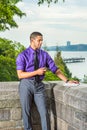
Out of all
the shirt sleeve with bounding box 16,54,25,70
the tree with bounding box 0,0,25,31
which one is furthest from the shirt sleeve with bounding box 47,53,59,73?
the tree with bounding box 0,0,25,31

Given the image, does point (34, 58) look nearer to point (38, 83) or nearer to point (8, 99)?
point (38, 83)

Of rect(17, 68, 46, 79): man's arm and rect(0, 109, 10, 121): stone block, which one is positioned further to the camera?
rect(0, 109, 10, 121): stone block

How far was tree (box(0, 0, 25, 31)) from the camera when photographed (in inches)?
1048

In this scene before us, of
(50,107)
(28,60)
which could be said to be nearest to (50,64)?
(28,60)

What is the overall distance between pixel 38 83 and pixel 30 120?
24.8 inches

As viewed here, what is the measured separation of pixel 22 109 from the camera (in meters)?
5.95

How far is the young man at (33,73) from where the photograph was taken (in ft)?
18.5

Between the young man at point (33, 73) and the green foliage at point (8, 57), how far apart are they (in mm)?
22311

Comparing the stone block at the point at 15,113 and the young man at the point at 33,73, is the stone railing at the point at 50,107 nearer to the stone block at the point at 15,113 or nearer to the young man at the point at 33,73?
the stone block at the point at 15,113

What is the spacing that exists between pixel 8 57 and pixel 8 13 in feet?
11.1

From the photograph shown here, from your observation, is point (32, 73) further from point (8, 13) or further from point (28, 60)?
point (8, 13)

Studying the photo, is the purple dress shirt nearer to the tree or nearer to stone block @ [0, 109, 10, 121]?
stone block @ [0, 109, 10, 121]

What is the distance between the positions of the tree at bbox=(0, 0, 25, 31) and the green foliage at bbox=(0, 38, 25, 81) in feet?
3.90

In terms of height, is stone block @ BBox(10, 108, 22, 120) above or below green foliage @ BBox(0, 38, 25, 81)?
below
